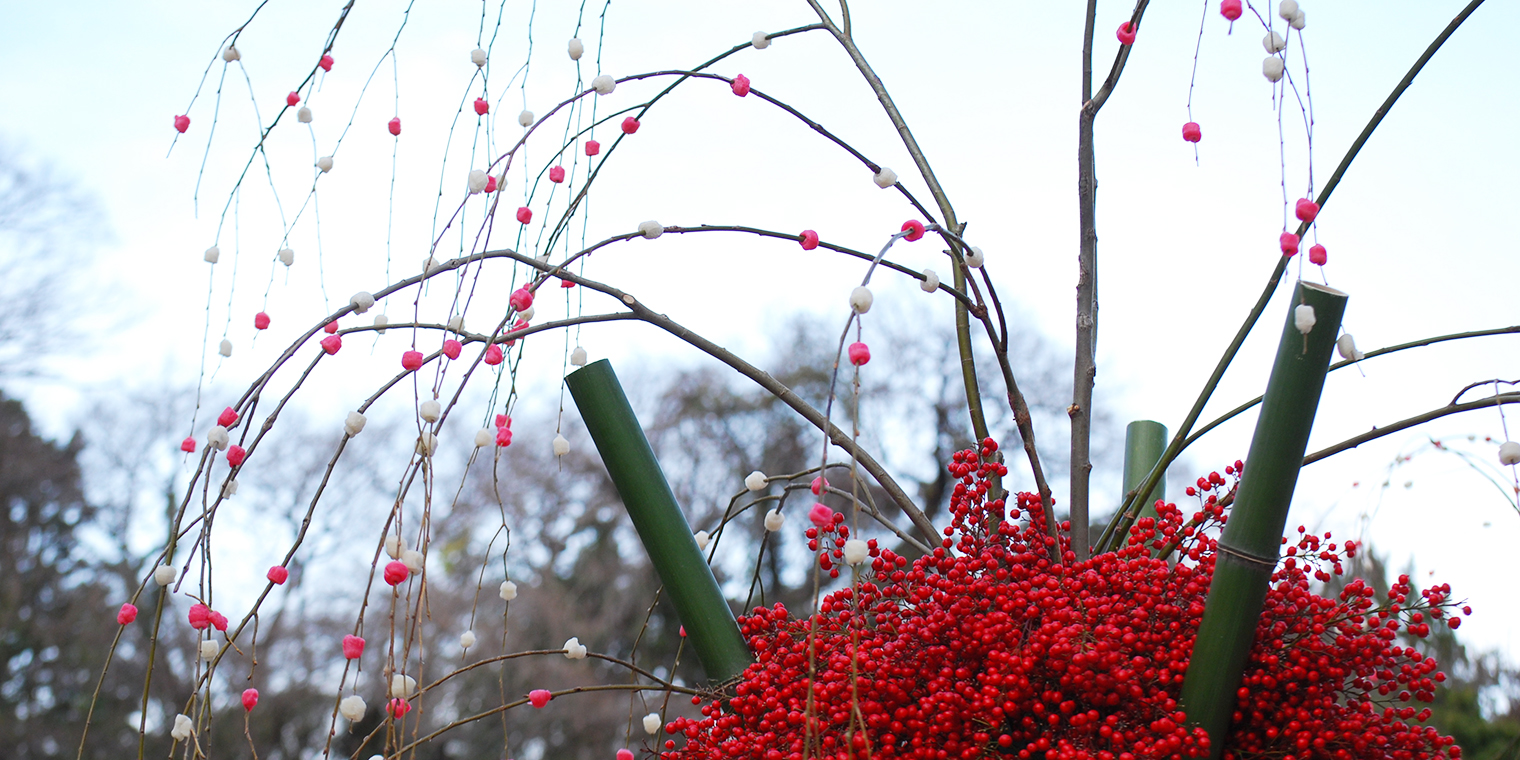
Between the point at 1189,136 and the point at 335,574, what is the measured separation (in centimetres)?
615

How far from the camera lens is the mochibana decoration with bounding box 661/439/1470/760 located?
524 mm

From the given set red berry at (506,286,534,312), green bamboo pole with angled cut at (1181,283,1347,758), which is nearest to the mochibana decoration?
green bamboo pole with angled cut at (1181,283,1347,758)

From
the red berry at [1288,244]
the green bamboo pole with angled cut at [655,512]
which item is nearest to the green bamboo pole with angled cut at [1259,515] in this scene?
the red berry at [1288,244]

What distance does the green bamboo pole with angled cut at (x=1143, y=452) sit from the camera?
2.72 ft

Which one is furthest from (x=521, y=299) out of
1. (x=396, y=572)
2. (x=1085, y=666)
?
(x=1085, y=666)

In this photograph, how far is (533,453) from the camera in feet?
21.4

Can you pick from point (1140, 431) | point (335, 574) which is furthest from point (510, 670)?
point (1140, 431)

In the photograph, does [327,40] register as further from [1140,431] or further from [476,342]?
[1140,431]

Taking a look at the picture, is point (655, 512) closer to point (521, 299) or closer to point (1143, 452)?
point (521, 299)

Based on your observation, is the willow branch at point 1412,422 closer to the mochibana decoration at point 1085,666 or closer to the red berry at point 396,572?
the mochibana decoration at point 1085,666

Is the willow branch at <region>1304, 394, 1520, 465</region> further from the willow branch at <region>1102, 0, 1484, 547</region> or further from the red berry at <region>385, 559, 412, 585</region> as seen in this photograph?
the red berry at <region>385, 559, 412, 585</region>

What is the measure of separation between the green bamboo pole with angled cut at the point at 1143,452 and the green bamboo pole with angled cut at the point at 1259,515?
30cm

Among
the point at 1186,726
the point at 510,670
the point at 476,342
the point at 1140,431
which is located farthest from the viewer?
the point at 510,670

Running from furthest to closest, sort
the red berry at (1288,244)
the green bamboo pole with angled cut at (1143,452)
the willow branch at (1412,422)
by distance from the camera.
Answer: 1. the green bamboo pole with angled cut at (1143,452)
2. the willow branch at (1412,422)
3. the red berry at (1288,244)
